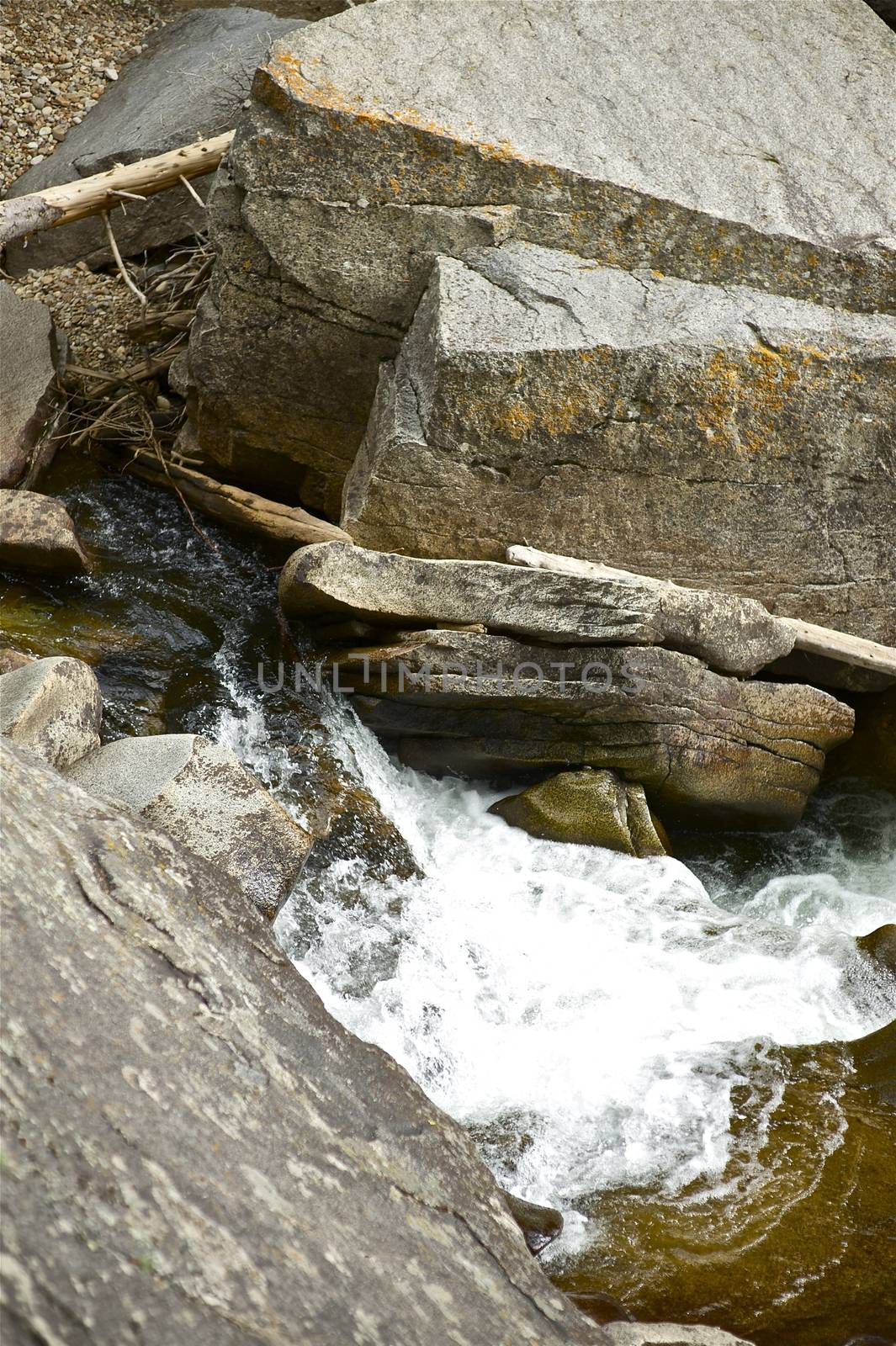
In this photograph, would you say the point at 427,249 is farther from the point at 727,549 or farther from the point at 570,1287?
the point at 570,1287

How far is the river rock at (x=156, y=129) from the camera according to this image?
6.81 m

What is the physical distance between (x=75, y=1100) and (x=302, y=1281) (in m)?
0.56

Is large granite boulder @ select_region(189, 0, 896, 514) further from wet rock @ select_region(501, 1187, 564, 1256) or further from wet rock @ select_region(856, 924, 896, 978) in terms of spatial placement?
wet rock @ select_region(501, 1187, 564, 1256)

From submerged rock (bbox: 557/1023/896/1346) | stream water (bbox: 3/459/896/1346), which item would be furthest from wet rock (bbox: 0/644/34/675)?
submerged rock (bbox: 557/1023/896/1346)

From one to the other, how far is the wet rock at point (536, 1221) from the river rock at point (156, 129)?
228 inches

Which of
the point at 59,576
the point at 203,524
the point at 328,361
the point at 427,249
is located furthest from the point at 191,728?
the point at 427,249

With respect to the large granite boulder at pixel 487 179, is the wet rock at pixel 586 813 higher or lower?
lower

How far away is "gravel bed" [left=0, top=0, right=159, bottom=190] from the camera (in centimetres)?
761

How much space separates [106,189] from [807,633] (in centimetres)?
463

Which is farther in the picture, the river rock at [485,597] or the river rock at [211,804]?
the river rock at [485,597]

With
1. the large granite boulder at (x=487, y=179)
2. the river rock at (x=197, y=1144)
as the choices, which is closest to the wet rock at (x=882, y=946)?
the river rock at (x=197, y=1144)

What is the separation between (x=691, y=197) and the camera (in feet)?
15.7

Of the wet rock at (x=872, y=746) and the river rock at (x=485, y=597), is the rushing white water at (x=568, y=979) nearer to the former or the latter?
the river rock at (x=485, y=597)

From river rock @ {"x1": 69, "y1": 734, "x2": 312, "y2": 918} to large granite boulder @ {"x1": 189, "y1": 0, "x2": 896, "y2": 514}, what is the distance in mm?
2346
